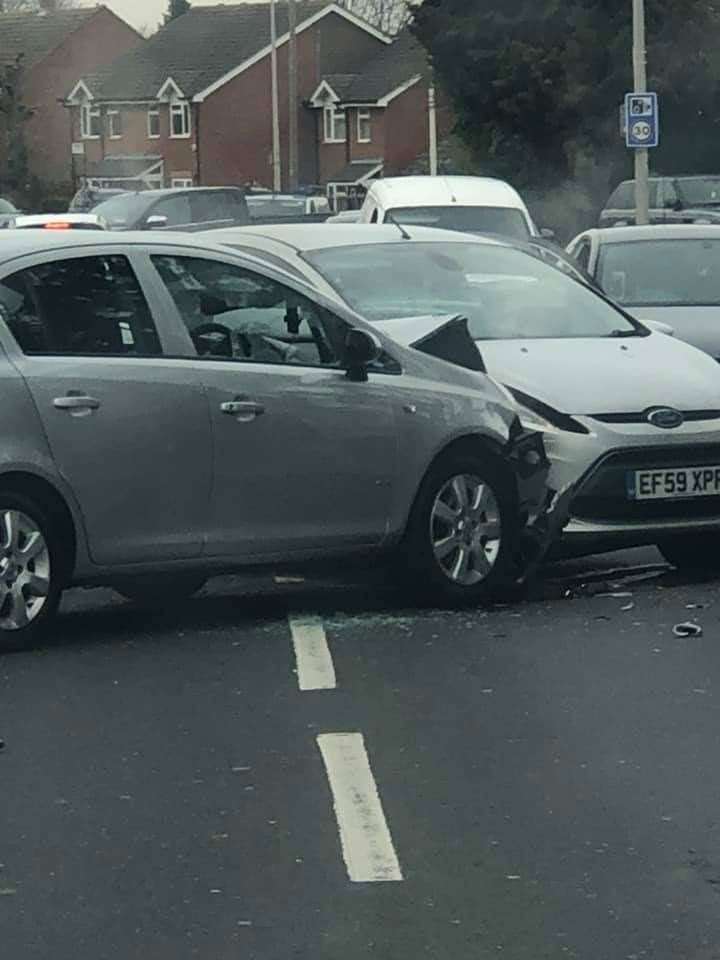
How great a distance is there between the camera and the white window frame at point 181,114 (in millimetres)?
95812

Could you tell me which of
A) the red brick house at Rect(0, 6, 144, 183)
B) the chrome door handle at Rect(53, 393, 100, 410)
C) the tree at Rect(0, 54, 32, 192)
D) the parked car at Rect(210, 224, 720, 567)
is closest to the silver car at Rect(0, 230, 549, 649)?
the chrome door handle at Rect(53, 393, 100, 410)

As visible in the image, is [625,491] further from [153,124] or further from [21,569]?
[153,124]

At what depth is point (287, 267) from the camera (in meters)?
12.7

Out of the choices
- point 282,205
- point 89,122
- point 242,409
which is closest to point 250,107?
point 89,122

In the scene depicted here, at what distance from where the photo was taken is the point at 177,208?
126 feet

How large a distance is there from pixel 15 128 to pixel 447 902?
74.1 meters

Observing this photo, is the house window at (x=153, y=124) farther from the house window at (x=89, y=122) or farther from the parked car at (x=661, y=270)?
the parked car at (x=661, y=270)

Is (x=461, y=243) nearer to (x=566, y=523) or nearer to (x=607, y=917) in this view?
(x=566, y=523)

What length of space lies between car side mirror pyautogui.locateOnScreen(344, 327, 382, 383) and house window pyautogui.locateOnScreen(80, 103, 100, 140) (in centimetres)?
9146

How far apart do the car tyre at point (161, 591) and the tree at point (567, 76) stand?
39.6 metres

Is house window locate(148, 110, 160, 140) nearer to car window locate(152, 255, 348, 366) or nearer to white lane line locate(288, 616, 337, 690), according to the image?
car window locate(152, 255, 348, 366)

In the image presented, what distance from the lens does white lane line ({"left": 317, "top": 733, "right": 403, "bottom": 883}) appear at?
20.6ft

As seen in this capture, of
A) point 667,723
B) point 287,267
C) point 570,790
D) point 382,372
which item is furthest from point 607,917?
point 287,267

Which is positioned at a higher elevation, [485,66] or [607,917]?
[485,66]
